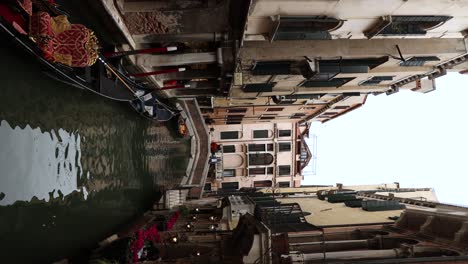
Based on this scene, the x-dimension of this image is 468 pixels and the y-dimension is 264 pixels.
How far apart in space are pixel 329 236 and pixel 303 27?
741cm

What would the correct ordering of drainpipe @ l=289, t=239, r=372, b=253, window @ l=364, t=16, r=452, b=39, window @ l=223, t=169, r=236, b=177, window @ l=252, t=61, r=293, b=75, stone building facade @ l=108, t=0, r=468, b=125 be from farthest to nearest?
window @ l=223, t=169, r=236, b=177 < window @ l=252, t=61, r=293, b=75 < window @ l=364, t=16, r=452, b=39 < stone building facade @ l=108, t=0, r=468, b=125 < drainpipe @ l=289, t=239, r=372, b=253

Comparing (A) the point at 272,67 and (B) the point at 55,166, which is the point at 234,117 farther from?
(B) the point at 55,166

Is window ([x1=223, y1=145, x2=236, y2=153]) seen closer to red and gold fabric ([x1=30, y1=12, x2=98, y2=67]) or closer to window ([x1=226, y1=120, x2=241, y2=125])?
window ([x1=226, y1=120, x2=241, y2=125])

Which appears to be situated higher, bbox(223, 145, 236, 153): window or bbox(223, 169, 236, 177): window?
bbox(223, 145, 236, 153): window

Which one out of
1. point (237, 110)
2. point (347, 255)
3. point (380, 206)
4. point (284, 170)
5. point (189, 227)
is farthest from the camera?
point (284, 170)

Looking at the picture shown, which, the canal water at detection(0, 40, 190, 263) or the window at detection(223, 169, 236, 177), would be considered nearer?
the canal water at detection(0, 40, 190, 263)

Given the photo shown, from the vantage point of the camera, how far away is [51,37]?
868cm

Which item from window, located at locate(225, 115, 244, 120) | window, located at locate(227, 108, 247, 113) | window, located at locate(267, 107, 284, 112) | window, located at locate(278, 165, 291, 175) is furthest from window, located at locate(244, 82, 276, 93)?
window, located at locate(278, 165, 291, 175)

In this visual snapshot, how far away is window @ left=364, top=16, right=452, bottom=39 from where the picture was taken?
41.1 feet

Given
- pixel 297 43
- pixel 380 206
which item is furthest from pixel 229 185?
pixel 297 43

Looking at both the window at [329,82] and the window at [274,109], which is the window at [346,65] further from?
the window at [274,109]

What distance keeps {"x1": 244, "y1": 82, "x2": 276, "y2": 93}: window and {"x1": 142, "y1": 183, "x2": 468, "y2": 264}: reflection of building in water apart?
20.4 feet

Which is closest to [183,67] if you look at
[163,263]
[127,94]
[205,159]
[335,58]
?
[127,94]

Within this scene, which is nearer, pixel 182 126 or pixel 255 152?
pixel 182 126
